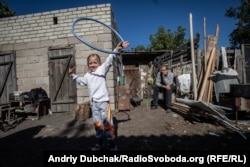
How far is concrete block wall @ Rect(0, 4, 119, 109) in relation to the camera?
8.20 meters

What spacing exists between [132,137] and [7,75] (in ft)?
22.9

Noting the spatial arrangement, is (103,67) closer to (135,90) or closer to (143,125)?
(143,125)

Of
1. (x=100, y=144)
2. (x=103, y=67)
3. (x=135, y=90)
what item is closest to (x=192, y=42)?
(x=103, y=67)

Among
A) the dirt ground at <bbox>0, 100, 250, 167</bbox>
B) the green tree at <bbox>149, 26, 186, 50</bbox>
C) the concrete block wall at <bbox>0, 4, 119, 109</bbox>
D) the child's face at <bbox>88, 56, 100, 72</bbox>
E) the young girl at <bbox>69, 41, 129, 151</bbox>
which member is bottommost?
the dirt ground at <bbox>0, 100, 250, 167</bbox>

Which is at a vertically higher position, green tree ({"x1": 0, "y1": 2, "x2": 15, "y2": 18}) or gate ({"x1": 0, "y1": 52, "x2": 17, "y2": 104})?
green tree ({"x1": 0, "y1": 2, "x2": 15, "y2": 18})

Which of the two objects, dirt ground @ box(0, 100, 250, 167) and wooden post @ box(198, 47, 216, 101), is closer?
dirt ground @ box(0, 100, 250, 167)

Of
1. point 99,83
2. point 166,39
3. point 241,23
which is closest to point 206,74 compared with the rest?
point 99,83

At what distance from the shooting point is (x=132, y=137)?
4641 millimetres

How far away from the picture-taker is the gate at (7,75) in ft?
29.3

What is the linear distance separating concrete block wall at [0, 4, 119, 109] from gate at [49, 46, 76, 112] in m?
0.22

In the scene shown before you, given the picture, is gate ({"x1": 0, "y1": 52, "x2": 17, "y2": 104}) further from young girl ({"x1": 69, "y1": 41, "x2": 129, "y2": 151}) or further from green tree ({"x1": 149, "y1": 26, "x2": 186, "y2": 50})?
green tree ({"x1": 149, "y1": 26, "x2": 186, "y2": 50})

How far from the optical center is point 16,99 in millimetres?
8078

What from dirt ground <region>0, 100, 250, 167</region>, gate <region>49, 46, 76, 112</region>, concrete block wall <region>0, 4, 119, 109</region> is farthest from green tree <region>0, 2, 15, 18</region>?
dirt ground <region>0, 100, 250, 167</region>

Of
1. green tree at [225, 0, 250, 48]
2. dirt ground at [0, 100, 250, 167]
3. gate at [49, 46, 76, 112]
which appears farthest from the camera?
green tree at [225, 0, 250, 48]
